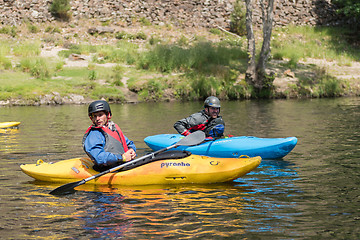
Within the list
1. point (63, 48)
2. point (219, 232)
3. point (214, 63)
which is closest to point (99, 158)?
point (219, 232)

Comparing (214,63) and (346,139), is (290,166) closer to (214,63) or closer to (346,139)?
(346,139)

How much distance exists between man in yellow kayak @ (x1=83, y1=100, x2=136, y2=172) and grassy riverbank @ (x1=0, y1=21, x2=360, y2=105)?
14.5 metres

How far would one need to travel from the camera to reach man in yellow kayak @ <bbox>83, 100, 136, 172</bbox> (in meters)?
6.87

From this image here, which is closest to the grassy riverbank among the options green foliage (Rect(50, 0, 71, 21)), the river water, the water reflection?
green foliage (Rect(50, 0, 71, 21))

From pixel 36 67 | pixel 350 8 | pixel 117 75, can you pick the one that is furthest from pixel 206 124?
pixel 350 8

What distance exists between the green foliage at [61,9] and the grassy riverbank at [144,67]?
1497 millimetres

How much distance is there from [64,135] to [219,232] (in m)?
8.19

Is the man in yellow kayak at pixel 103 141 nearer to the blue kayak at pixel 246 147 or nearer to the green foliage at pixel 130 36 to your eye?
the blue kayak at pixel 246 147

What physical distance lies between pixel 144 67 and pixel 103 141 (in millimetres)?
17723

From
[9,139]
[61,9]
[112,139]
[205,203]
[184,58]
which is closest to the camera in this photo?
[205,203]

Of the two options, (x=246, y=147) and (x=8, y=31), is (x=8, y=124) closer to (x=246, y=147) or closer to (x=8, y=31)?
(x=246, y=147)

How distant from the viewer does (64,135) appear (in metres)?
12.5

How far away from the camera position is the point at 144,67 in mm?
24406

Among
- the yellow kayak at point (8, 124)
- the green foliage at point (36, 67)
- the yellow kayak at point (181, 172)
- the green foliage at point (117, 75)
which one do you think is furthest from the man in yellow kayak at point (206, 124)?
the green foliage at point (36, 67)
